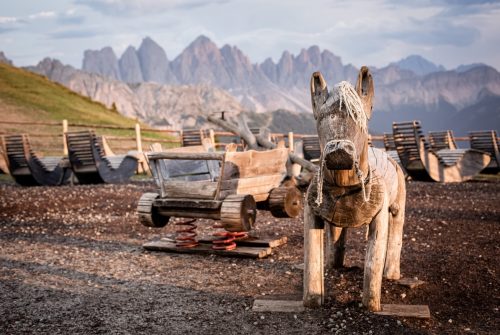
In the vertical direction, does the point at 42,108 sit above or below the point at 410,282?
above

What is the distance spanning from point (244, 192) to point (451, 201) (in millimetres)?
7489

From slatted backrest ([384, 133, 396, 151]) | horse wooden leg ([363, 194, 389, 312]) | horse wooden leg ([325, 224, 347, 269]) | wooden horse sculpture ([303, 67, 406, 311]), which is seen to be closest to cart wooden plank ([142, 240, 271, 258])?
horse wooden leg ([325, 224, 347, 269])

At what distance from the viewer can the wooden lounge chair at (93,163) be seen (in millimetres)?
16891

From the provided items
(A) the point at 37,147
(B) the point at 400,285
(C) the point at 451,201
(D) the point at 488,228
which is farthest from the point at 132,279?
(A) the point at 37,147

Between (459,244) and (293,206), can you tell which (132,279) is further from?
(459,244)

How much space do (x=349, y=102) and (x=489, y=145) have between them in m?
17.3

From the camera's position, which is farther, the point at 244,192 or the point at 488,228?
the point at 488,228

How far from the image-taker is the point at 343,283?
606cm

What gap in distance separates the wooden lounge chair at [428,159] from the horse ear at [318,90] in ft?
38.9

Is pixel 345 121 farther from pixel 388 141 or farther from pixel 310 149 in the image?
pixel 388 141

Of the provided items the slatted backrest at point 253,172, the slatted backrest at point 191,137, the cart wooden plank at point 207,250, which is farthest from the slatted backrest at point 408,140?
the cart wooden plank at point 207,250

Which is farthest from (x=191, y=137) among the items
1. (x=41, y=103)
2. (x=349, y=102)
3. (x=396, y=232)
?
(x=41, y=103)

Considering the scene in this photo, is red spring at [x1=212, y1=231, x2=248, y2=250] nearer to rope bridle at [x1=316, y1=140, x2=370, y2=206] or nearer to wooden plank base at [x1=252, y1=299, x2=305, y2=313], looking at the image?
wooden plank base at [x1=252, y1=299, x2=305, y2=313]

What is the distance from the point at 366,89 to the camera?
15.4 ft
